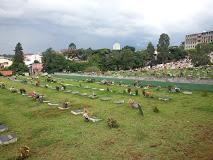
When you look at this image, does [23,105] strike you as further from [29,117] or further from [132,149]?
[132,149]

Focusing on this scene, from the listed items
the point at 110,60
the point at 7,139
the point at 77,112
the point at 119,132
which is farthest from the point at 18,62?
the point at 119,132

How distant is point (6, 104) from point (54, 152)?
20.2 m

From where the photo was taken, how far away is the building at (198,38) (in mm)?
177250

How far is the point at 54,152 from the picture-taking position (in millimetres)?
16094

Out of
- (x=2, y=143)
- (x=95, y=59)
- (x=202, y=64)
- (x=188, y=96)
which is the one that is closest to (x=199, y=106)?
(x=188, y=96)

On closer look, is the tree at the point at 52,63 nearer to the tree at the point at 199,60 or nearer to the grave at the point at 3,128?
the tree at the point at 199,60

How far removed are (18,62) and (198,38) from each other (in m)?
121

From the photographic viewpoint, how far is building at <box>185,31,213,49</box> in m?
177

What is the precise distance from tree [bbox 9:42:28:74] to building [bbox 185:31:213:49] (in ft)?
373

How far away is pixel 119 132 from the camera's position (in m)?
19.0

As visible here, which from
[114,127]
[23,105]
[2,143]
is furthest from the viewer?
[23,105]

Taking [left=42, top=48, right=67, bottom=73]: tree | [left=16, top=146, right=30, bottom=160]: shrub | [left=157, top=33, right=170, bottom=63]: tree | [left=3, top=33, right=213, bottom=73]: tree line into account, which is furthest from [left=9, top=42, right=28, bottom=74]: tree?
[left=16, top=146, right=30, bottom=160]: shrub

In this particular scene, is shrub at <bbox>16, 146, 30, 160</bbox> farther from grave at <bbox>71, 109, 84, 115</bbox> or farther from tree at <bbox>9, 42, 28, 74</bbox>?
tree at <bbox>9, 42, 28, 74</bbox>

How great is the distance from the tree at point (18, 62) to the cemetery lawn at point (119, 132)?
8091cm
